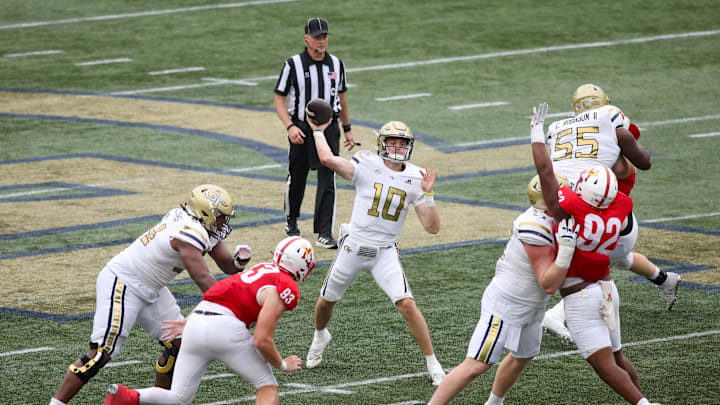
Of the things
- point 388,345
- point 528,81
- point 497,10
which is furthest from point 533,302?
point 497,10

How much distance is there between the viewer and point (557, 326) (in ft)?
24.1

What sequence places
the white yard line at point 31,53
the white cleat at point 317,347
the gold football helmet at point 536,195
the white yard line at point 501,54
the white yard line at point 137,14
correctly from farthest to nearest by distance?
the white yard line at point 137,14, the white yard line at point 31,53, the white yard line at point 501,54, the white cleat at point 317,347, the gold football helmet at point 536,195

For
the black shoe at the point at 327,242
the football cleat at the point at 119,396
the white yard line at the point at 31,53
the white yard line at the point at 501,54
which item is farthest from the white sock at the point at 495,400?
the white yard line at the point at 31,53

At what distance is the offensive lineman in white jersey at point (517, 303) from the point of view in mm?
5598

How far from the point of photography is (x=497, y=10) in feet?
69.7

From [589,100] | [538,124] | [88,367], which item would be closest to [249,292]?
[88,367]

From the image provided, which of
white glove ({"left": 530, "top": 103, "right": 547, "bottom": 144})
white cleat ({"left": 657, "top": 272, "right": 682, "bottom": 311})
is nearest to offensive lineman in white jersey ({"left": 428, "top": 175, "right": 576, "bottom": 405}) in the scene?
white glove ({"left": 530, "top": 103, "right": 547, "bottom": 144})

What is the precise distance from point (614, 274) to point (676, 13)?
1347 centimetres

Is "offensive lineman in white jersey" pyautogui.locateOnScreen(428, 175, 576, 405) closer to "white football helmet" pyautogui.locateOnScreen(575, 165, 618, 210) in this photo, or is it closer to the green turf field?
"white football helmet" pyautogui.locateOnScreen(575, 165, 618, 210)

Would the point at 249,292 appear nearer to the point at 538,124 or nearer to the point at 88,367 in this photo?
the point at 88,367

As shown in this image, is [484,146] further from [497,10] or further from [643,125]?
[497,10]

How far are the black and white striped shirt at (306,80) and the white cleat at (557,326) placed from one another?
11.3 feet

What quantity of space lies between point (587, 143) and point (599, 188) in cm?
179

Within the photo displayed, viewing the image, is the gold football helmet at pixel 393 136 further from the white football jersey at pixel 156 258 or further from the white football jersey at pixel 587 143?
the white football jersey at pixel 156 258
